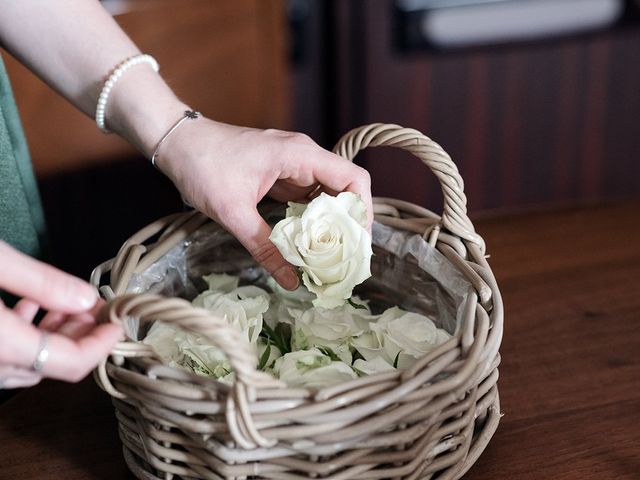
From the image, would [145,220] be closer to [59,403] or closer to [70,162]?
[70,162]

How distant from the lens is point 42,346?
1.98 ft

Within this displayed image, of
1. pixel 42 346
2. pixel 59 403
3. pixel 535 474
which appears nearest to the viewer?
pixel 42 346

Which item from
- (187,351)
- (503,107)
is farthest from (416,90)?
(187,351)

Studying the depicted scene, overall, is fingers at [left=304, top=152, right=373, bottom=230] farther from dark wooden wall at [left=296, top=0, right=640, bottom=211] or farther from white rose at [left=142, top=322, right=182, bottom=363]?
dark wooden wall at [left=296, top=0, right=640, bottom=211]

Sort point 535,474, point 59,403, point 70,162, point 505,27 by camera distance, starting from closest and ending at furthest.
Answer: point 535,474 → point 59,403 → point 70,162 → point 505,27

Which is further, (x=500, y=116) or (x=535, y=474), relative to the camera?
(x=500, y=116)

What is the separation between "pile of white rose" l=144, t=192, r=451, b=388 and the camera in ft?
2.72

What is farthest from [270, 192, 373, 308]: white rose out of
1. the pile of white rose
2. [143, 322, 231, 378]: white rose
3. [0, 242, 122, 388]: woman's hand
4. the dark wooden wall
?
the dark wooden wall

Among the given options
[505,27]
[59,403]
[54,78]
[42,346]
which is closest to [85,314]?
[42,346]

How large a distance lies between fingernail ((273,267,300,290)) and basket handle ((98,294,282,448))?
0.25 m

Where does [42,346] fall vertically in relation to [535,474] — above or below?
above

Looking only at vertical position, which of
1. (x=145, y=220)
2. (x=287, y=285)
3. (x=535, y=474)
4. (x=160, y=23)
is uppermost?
(x=160, y=23)

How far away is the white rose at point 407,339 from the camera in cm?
84

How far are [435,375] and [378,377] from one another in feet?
0.18
